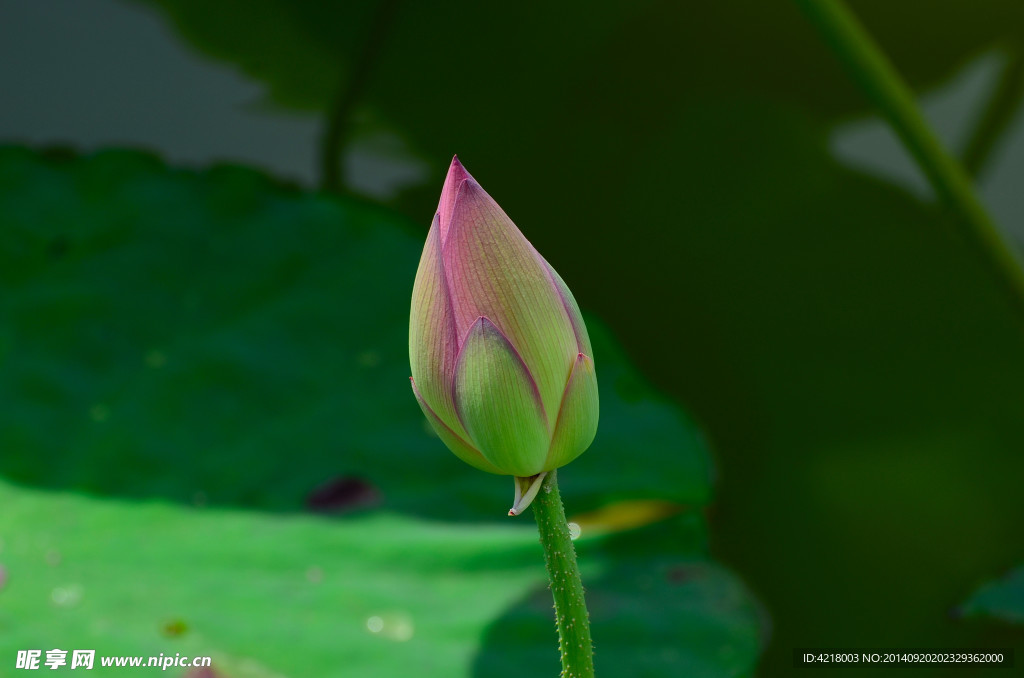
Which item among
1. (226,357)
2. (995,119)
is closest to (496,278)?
(226,357)

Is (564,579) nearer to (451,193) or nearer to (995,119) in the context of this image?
(451,193)

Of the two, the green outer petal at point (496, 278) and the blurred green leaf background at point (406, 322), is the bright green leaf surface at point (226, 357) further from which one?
the green outer petal at point (496, 278)

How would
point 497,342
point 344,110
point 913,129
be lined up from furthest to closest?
point 344,110 → point 913,129 → point 497,342

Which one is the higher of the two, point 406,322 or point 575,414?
point 406,322

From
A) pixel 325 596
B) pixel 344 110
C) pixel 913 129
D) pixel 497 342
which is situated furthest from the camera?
pixel 344 110

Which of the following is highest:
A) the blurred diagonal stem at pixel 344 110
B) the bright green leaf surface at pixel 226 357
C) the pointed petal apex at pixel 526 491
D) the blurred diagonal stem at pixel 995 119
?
the blurred diagonal stem at pixel 344 110

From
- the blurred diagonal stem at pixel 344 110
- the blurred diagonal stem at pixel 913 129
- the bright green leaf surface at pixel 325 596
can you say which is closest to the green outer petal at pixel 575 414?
the bright green leaf surface at pixel 325 596

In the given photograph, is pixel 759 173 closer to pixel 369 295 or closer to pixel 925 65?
pixel 925 65
